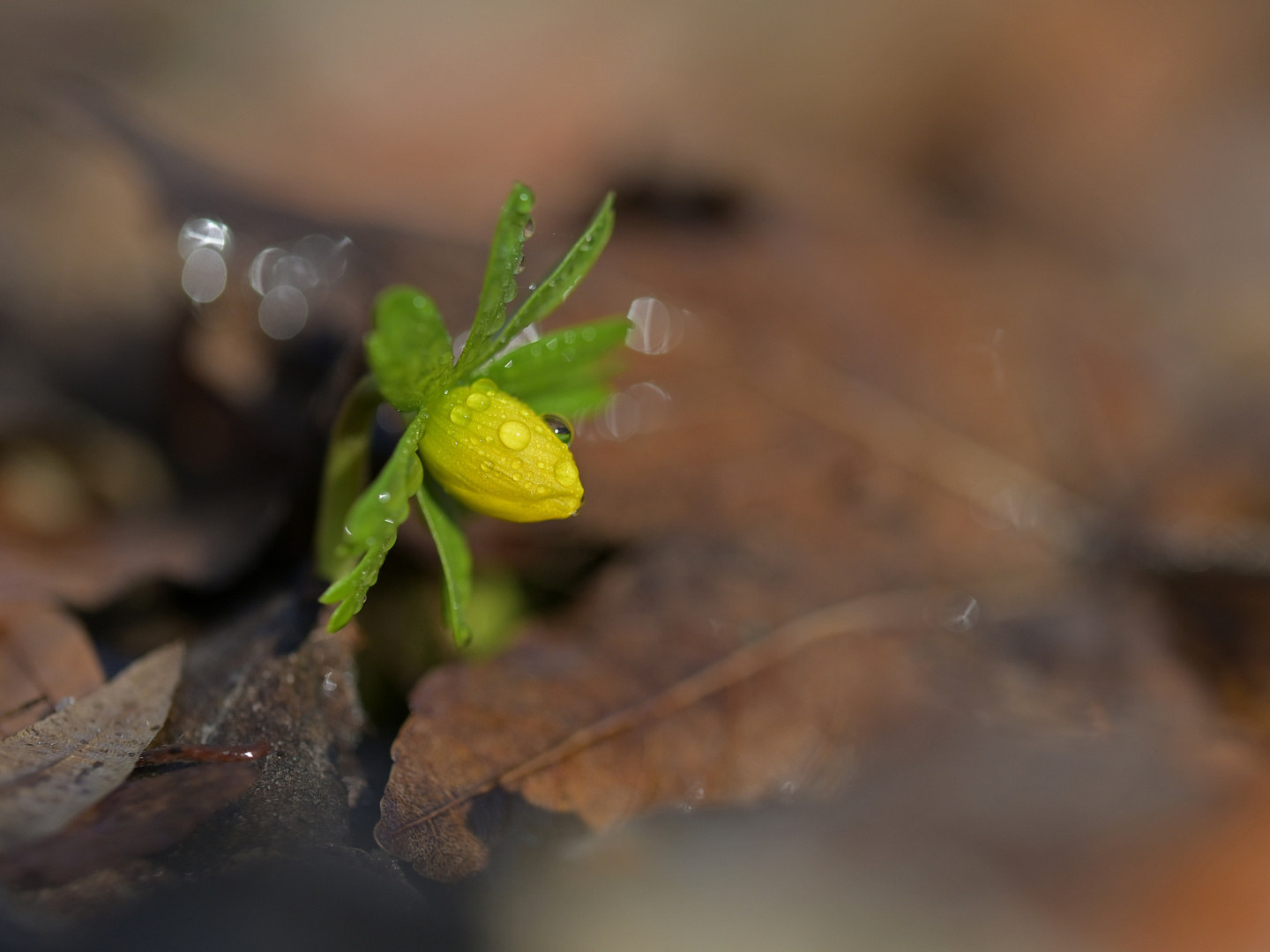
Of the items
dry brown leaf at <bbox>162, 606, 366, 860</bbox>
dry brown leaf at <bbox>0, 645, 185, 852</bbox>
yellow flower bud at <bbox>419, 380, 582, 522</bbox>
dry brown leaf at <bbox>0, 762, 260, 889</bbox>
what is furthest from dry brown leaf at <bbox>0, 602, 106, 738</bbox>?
yellow flower bud at <bbox>419, 380, 582, 522</bbox>

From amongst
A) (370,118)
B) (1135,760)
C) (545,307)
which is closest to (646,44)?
(370,118)

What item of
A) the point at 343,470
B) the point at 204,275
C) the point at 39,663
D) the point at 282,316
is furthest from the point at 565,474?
the point at 204,275

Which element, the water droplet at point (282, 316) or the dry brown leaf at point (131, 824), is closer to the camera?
the dry brown leaf at point (131, 824)

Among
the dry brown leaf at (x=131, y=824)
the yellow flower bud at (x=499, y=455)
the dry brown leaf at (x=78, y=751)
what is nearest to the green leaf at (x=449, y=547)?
the yellow flower bud at (x=499, y=455)

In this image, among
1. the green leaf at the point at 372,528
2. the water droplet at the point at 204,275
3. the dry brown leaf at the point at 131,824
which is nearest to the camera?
the dry brown leaf at the point at 131,824

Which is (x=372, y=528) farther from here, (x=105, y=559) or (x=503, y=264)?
(x=105, y=559)

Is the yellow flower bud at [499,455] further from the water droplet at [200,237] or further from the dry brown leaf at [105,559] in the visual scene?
the water droplet at [200,237]
